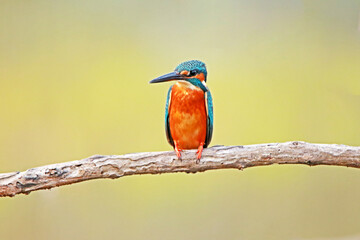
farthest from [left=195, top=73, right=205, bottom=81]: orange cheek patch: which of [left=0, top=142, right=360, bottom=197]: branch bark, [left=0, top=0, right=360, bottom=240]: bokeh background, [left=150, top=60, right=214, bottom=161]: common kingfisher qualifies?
[left=0, top=0, right=360, bottom=240]: bokeh background

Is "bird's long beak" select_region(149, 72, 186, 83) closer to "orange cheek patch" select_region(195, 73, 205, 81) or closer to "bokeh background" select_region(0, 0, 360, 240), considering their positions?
"orange cheek patch" select_region(195, 73, 205, 81)

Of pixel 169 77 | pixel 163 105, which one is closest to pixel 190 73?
pixel 169 77

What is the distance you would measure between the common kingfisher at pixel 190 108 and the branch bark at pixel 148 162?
1.15 feet

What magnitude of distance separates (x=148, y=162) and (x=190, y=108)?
51 cm

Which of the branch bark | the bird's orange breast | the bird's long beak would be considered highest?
the bird's long beak

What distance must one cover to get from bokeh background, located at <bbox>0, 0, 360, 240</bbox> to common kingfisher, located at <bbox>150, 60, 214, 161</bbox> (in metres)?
1.47

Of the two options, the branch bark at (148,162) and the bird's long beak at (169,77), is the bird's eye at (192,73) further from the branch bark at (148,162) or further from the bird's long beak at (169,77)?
the branch bark at (148,162)

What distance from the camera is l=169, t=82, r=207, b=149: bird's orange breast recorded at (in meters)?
2.46

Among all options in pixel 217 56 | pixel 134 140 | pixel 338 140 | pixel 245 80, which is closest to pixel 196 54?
pixel 217 56

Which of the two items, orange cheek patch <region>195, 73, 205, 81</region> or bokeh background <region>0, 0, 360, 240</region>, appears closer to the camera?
orange cheek patch <region>195, 73, 205, 81</region>

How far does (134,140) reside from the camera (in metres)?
4.02

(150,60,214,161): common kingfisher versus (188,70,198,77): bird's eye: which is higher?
(188,70,198,77): bird's eye

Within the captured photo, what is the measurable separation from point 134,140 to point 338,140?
1.97 metres

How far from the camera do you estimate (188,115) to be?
2475mm
